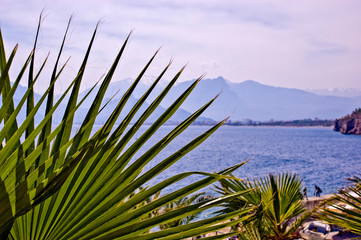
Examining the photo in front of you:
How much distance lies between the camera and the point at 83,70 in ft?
4.69

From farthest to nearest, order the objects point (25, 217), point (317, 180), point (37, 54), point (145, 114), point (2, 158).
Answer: point (317, 180)
point (37, 54)
point (145, 114)
point (25, 217)
point (2, 158)

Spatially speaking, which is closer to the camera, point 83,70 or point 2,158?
point 2,158

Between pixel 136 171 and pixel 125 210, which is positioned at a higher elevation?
pixel 136 171

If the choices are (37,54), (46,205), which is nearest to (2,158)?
(46,205)

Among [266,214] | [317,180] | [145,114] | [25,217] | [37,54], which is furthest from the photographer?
[317,180]

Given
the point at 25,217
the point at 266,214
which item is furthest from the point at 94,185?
the point at 266,214

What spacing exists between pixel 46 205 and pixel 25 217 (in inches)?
3.1

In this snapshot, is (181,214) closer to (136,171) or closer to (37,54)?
(136,171)

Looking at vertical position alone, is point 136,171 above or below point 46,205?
above

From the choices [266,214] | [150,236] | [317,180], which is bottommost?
[317,180]

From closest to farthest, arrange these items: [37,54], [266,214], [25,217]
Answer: [25,217], [37,54], [266,214]

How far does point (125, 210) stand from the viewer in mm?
1383

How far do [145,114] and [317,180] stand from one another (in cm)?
6011

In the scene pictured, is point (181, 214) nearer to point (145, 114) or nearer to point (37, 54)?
point (145, 114)
